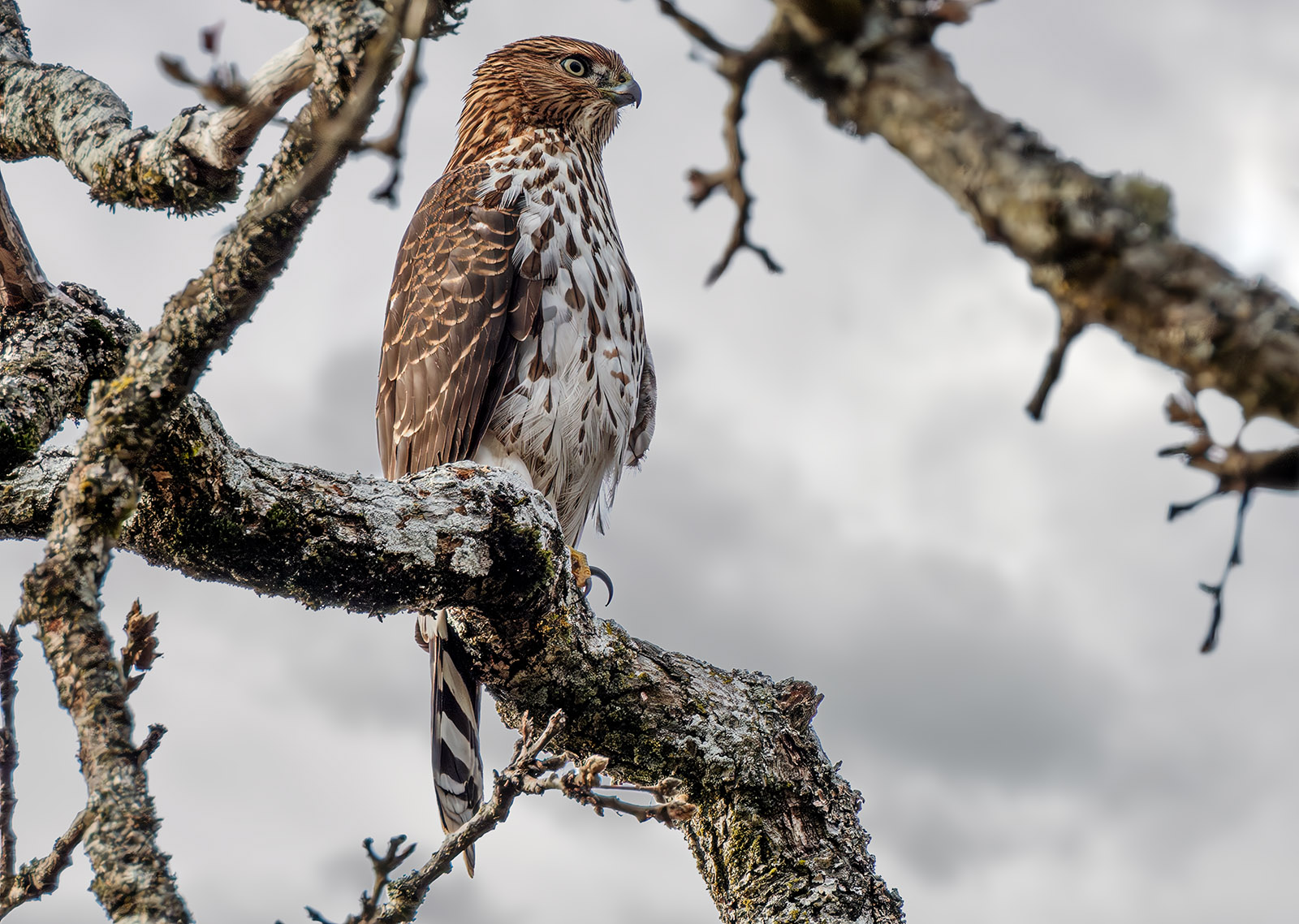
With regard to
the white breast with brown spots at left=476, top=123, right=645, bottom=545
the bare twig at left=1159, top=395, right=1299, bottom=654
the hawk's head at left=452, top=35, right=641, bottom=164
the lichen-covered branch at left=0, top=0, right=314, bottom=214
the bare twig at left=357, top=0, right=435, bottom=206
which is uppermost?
the hawk's head at left=452, top=35, right=641, bottom=164

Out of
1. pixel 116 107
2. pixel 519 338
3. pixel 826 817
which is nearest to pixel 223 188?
pixel 116 107

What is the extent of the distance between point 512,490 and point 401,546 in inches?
17.1

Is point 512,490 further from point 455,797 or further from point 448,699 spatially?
point 455,797

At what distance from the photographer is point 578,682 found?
3.72 meters

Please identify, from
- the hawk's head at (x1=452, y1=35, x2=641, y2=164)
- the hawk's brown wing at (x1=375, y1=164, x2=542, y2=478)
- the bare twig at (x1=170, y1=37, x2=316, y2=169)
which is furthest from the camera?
the hawk's head at (x1=452, y1=35, x2=641, y2=164)

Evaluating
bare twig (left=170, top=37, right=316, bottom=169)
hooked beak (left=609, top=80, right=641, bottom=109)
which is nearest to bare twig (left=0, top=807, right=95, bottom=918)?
bare twig (left=170, top=37, right=316, bottom=169)

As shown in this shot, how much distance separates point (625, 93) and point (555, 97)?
342 mm

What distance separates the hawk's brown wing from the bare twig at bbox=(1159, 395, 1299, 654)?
3.28 meters

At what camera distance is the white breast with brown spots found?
4.39 meters

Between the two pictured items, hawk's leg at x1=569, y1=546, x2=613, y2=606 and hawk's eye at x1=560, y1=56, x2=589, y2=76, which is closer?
hawk's leg at x1=569, y1=546, x2=613, y2=606

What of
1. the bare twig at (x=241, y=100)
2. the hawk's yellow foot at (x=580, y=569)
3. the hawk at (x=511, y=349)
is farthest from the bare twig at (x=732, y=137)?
the hawk's yellow foot at (x=580, y=569)

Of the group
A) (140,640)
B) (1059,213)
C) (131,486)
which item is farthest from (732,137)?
(140,640)

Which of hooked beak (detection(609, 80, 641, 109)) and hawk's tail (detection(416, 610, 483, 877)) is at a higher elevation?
hooked beak (detection(609, 80, 641, 109))

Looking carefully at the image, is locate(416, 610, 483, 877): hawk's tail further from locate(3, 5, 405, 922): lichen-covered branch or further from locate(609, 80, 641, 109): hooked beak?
locate(609, 80, 641, 109): hooked beak
